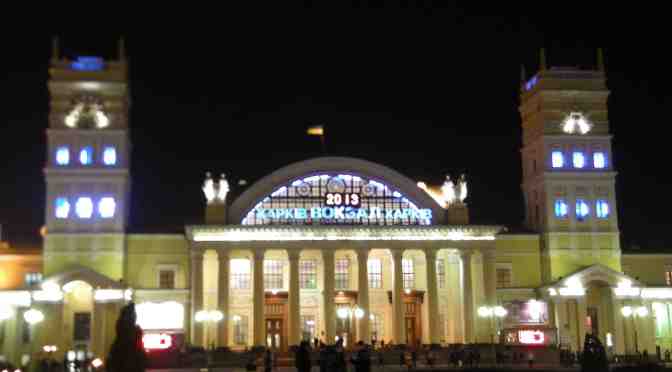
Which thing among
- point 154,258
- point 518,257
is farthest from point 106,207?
point 518,257

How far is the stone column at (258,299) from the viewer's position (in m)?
76.8

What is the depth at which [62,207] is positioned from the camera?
7931cm

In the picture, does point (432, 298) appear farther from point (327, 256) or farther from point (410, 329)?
point (327, 256)

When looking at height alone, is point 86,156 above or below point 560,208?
above

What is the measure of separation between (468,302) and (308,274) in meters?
14.2

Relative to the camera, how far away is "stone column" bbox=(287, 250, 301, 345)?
77750mm

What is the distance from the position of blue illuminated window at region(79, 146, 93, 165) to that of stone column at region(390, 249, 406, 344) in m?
24.6

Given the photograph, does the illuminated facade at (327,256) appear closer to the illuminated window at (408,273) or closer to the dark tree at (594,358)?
the illuminated window at (408,273)

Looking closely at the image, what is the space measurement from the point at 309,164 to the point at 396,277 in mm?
11109

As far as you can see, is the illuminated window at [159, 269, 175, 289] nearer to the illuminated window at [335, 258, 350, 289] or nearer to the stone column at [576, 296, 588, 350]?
the illuminated window at [335, 258, 350, 289]

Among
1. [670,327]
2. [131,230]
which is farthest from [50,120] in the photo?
[670,327]

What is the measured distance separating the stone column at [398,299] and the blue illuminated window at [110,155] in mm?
22923

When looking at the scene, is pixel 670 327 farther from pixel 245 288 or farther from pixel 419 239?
pixel 245 288

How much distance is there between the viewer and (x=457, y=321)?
274 feet
